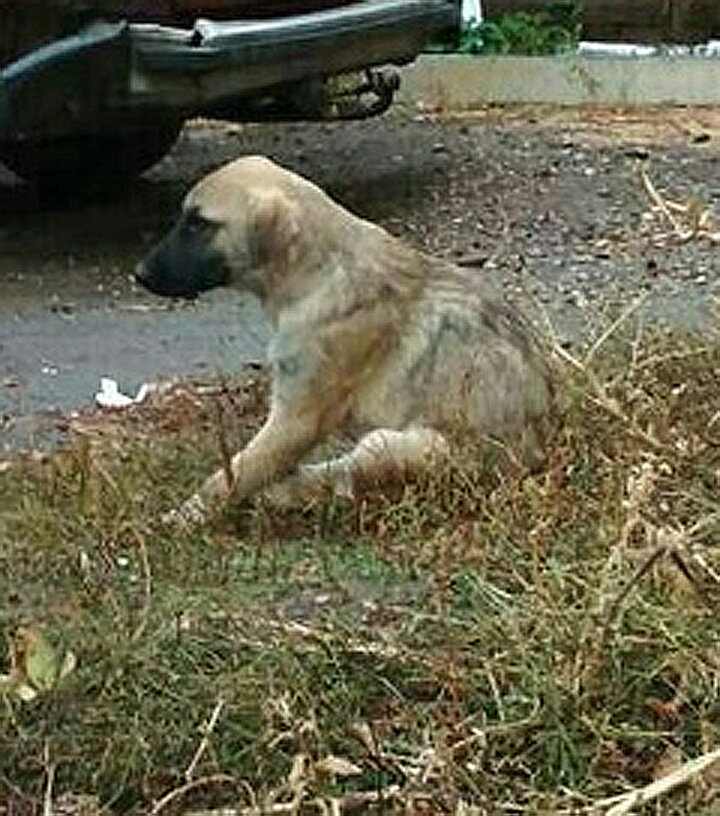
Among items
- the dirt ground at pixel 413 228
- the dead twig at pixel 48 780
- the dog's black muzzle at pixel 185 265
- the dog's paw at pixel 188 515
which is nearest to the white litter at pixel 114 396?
the dirt ground at pixel 413 228

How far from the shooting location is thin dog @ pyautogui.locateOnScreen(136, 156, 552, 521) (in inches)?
211

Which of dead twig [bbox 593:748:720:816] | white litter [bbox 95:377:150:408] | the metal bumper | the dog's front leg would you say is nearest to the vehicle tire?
the metal bumper

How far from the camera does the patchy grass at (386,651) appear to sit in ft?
12.7

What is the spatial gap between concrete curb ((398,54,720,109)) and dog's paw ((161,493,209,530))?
748 cm

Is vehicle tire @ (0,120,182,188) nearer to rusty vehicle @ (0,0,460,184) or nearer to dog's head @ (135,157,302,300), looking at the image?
rusty vehicle @ (0,0,460,184)

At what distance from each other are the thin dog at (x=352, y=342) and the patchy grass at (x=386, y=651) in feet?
0.92

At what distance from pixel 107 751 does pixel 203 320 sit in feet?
13.8

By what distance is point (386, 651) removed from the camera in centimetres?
416

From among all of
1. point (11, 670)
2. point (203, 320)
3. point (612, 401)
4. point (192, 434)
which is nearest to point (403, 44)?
point (203, 320)

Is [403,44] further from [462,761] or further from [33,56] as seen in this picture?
[462,761]

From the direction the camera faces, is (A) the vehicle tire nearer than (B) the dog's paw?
No

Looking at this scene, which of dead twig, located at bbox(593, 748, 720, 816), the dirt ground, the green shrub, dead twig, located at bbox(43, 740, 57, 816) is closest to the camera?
dead twig, located at bbox(593, 748, 720, 816)

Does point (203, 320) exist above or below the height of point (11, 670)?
below

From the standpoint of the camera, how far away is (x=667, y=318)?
7297mm
